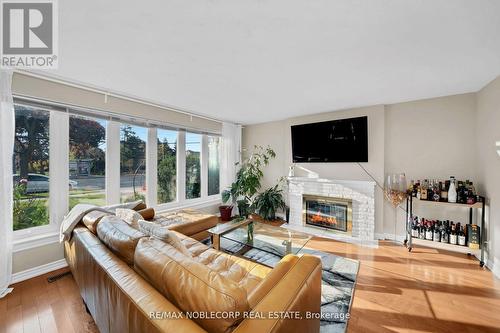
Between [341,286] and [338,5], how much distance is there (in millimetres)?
2487

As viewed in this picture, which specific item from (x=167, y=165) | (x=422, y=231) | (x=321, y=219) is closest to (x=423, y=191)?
(x=422, y=231)

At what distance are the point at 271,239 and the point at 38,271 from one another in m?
2.78

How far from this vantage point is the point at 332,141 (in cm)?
375

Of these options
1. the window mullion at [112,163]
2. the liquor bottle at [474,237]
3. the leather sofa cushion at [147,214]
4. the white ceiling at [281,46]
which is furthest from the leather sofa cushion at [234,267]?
the liquor bottle at [474,237]

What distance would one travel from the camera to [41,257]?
7.68ft

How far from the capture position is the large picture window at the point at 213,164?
4602 mm

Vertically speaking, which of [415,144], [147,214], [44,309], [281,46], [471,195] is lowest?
[44,309]

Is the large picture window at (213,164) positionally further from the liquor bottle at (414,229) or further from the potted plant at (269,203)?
the liquor bottle at (414,229)

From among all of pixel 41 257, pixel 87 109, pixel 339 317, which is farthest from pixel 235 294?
pixel 87 109

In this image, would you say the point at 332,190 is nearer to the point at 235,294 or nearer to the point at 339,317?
the point at 339,317

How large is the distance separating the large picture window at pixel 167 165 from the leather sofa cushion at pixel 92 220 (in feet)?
5.59

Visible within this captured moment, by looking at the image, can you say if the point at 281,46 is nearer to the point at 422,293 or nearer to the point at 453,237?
the point at 422,293

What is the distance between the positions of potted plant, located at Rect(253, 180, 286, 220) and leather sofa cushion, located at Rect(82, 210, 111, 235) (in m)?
3.05

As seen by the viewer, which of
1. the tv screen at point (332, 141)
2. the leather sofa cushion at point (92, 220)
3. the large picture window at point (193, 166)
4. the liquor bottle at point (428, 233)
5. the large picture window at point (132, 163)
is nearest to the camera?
the leather sofa cushion at point (92, 220)
